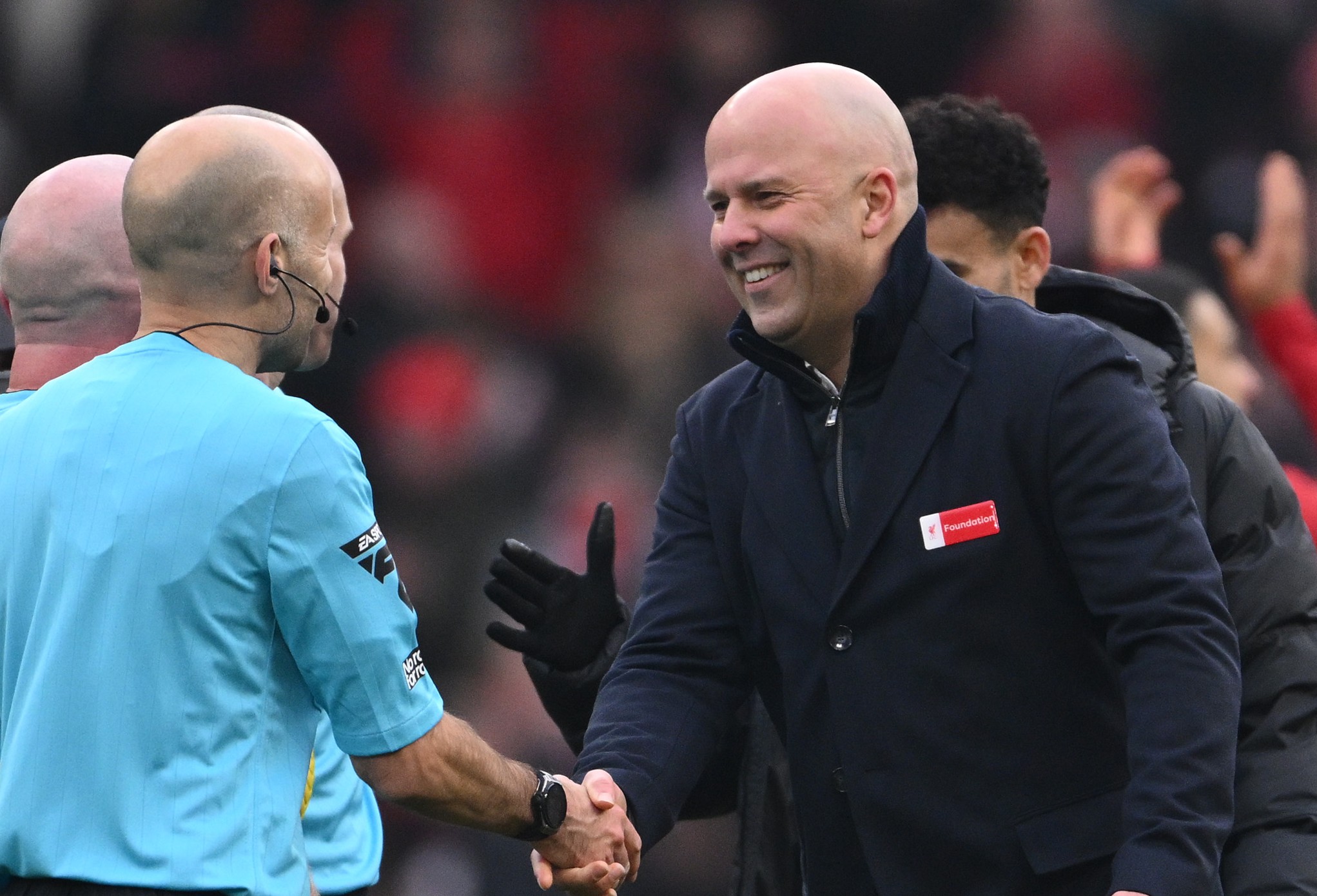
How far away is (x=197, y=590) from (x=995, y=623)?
3.73ft

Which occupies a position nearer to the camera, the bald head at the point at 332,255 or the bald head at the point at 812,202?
the bald head at the point at 812,202

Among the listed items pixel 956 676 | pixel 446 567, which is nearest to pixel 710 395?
pixel 956 676

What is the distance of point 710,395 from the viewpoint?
295 centimetres

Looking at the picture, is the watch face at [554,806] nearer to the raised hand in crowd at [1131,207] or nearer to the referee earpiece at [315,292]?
the referee earpiece at [315,292]

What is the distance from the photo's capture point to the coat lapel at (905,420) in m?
2.54

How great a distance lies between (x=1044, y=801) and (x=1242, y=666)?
483 millimetres

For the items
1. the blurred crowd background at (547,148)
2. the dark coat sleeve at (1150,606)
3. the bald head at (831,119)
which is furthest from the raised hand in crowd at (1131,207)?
the dark coat sleeve at (1150,606)

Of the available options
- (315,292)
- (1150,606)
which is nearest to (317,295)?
(315,292)

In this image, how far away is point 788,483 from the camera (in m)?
2.67

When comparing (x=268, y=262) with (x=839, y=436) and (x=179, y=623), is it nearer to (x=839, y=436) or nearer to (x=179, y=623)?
(x=179, y=623)

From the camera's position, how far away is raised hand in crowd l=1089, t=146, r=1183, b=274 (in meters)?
4.64

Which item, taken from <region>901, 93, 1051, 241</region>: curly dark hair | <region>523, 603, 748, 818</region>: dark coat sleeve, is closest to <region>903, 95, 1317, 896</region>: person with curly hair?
<region>901, 93, 1051, 241</region>: curly dark hair

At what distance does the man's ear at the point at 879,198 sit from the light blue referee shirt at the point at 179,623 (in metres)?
0.96

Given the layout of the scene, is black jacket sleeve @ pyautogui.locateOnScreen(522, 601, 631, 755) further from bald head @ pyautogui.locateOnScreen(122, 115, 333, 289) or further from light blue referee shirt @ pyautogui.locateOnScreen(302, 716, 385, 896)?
bald head @ pyautogui.locateOnScreen(122, 115, 333, 289)
